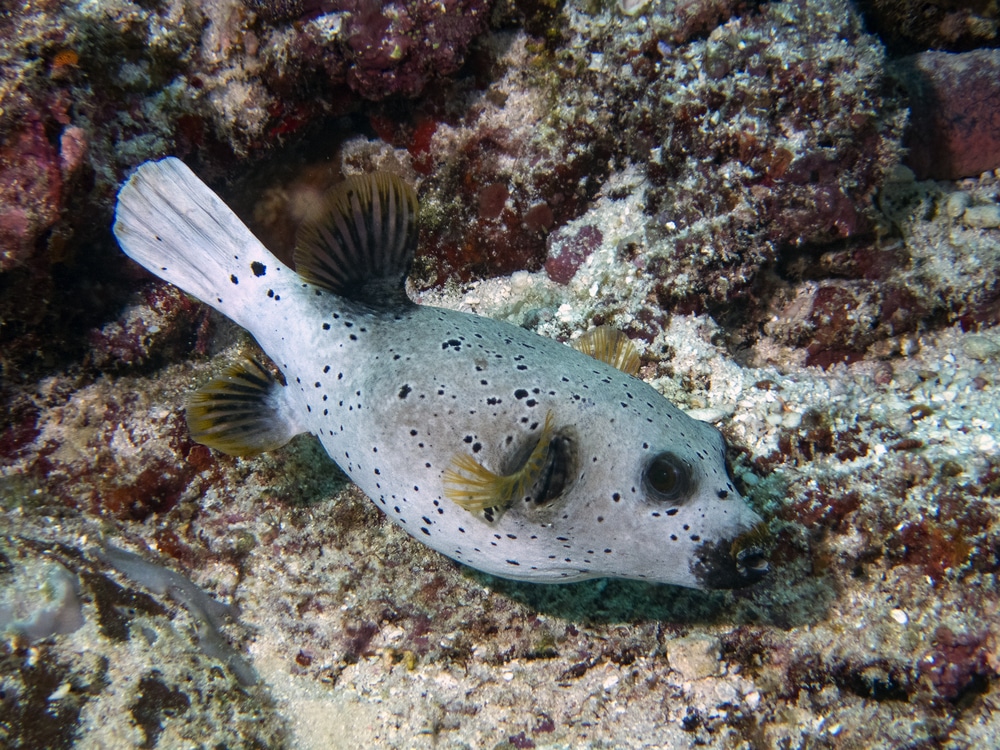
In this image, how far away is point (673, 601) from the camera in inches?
127

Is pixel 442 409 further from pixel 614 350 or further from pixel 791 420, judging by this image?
pixel 791 420

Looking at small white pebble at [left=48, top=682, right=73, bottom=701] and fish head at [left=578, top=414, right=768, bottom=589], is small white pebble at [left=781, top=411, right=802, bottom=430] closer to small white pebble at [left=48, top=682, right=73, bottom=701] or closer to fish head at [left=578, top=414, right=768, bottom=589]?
fish head at [left=578, top=414, right=768, bottom=589]


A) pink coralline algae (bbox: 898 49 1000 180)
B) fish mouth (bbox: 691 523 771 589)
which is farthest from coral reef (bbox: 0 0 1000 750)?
fish mouth (bbox: 691 523 771 589)

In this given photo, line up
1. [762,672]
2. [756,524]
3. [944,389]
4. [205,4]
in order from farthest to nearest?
1. [944,389]
2. [205,4]
3. [762,672]
4. [756,524]

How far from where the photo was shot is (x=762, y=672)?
293cm

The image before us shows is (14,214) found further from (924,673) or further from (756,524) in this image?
(924,673)

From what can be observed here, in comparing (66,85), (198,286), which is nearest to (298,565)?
(198,286)

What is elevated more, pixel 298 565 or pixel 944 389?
pixel 944 389

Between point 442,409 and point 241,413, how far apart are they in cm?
124

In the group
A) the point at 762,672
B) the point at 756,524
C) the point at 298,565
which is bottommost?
the point at 762,672

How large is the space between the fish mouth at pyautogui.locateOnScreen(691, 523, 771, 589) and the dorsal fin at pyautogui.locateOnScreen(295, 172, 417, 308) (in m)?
1.93

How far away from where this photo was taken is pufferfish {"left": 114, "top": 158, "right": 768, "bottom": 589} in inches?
91.3

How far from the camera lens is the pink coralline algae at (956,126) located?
14.1 feet

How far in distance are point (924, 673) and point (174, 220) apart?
446 centimetres
